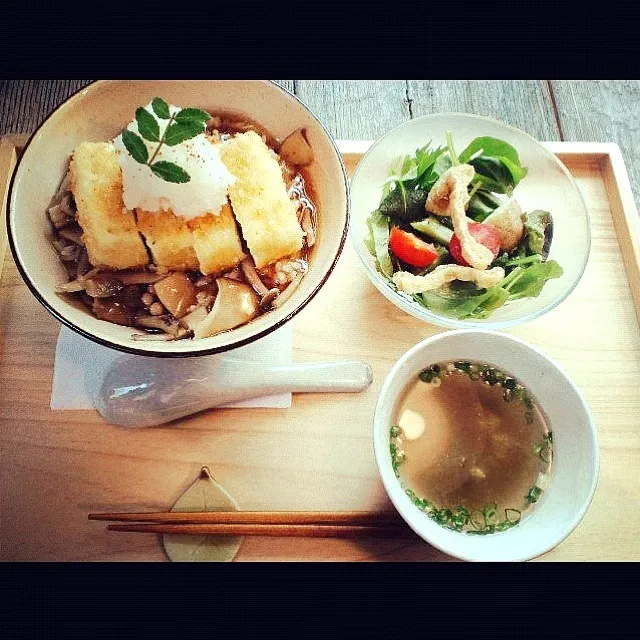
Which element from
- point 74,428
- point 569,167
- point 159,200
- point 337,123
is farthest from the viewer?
point 337,123

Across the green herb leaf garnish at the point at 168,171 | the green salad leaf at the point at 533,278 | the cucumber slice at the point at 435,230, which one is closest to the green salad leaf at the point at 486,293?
the green salad leaf at the point at 533,278

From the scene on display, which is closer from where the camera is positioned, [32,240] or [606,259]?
[32,240]

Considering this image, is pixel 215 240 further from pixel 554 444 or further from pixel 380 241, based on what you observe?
pixel 554 444

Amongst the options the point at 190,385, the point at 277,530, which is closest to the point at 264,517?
the point at 277,530

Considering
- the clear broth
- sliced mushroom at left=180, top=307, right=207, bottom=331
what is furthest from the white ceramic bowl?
sliced mushroom at left=180, top=307, right=207, bottom=331

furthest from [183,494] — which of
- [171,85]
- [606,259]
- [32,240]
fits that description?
[606,259]

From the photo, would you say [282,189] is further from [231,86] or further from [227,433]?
[227,433]
